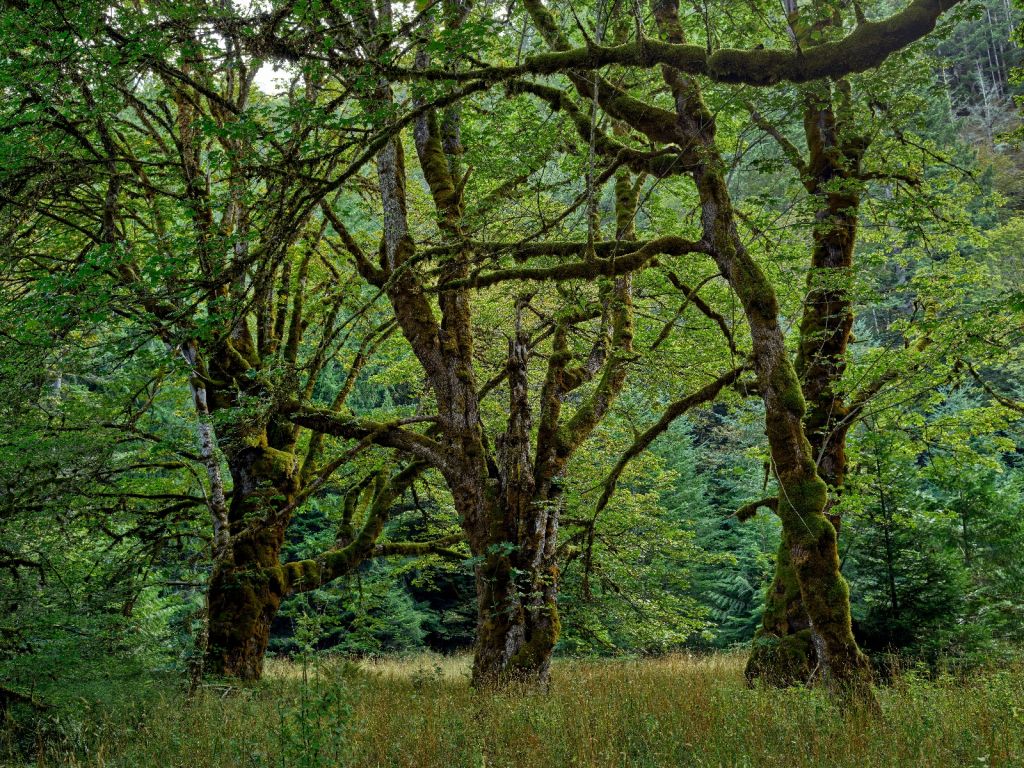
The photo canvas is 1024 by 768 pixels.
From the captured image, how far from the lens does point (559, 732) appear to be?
188 inches

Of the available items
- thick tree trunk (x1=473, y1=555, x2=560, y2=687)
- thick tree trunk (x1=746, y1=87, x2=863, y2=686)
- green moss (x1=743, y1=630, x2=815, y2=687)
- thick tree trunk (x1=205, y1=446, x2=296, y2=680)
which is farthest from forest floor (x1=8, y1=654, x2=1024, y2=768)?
thick tree trunk (x1=205, y1=446, x2=296, y2=680)

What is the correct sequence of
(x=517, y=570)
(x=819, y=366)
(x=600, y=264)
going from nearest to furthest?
(x=600, y=264) → (x=517, y=570) → (x=819, y=366)

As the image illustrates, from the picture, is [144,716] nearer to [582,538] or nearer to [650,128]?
[582,538]

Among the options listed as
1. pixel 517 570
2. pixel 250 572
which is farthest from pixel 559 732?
pixel 250 572

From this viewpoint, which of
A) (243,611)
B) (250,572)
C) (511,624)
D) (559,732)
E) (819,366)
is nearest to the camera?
(559,732)

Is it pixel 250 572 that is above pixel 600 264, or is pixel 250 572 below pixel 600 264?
below

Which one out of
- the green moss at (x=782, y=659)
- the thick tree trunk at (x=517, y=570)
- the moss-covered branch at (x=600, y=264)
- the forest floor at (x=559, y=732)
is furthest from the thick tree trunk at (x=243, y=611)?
the green moss at (x=782, y=659)

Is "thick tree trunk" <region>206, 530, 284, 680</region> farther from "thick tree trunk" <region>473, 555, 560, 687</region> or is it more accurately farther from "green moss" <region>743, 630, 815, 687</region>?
"green moss" <region>743, 630, 815, 687</region>

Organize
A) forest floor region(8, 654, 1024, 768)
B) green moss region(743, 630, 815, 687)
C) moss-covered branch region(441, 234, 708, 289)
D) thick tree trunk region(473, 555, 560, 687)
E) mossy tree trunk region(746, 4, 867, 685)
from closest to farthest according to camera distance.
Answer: forest floor region(8, 654, 1024, 768), moss-covered branch region(441, 234, 708, 289), thick tree trunk region(473, 555, 560, 687), green moss region(743, 630, 815, 687), mossy tree trunk region(746, 4, 867, 685)

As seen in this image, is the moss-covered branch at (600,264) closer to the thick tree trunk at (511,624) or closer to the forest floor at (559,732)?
the thick tree trunk at (511,624)

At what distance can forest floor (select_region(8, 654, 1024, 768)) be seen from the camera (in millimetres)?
4031

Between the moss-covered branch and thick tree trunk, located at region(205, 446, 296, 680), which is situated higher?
the moss-covered branch

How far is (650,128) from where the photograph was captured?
6387 millimetres

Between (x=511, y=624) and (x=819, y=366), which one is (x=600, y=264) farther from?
(x=819, y=366)
